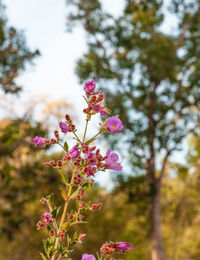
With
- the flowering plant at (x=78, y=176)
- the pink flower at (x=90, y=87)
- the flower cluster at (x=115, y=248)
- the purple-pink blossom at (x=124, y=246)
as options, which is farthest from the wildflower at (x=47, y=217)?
the pink flower at (x=90, y=87)

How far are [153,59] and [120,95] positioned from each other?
145cm

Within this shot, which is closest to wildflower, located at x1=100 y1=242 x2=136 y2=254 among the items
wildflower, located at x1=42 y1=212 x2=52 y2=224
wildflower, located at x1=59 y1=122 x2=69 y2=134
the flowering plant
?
the flowering plant

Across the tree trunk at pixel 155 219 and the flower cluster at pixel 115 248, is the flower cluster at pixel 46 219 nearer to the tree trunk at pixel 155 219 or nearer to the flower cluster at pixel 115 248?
the flower cluster at pixel 115 248

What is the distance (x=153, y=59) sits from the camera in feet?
29.9

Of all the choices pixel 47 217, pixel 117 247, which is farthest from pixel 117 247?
pixel 47 217

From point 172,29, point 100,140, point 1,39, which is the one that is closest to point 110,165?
point 1,39

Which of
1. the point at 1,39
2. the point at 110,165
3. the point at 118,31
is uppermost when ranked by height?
the point at 118,31

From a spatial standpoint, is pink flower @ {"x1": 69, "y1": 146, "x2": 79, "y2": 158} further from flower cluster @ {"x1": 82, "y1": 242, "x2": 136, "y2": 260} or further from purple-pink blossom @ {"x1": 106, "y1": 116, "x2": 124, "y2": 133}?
flower cluster @ {"x1": 82, "y1": 242, "x2": 136, "y2": 260}

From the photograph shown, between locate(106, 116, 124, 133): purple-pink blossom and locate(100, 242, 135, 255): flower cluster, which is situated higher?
locate(106, 116, 124, 133): purple-pink blossom

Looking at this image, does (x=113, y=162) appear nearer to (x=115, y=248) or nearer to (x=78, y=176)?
(x=78, y=176)

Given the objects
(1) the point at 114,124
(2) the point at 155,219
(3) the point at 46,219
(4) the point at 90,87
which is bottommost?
(3) the point at 46,219

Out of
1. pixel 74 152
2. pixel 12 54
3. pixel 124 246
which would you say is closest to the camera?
pixel 124 246

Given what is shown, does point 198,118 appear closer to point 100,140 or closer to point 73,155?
point 100,140

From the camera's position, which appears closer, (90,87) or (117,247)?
(117,247)
